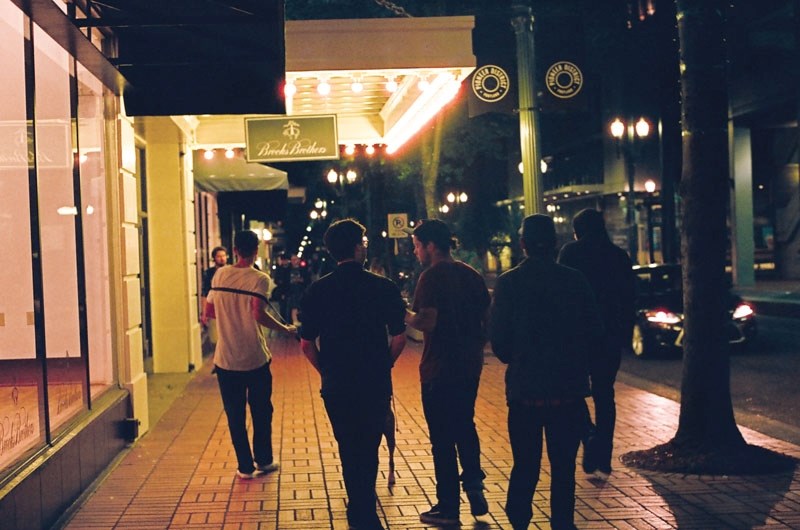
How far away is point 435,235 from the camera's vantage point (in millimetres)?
6480

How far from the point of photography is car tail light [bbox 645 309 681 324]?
15992 millimetres

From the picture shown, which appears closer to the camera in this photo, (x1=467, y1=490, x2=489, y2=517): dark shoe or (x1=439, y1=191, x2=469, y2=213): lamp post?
(x1=467, y1=490, x2=489, y2=517): dark shoe

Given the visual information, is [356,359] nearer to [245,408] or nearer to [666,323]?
[245,408]

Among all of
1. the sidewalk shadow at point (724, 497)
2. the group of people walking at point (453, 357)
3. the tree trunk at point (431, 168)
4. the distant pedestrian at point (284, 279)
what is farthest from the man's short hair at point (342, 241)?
the tree trunk at point (431, 168)

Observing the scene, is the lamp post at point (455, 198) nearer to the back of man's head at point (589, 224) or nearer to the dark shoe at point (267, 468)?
the dark shoe at point (267, 468)

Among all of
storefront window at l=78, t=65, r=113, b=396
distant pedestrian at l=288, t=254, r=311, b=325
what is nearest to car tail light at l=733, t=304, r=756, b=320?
storefront window at l=78, t=65, r=113, b=396

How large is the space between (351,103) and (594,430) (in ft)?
28.2

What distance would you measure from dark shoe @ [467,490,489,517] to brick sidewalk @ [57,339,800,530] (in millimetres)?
62

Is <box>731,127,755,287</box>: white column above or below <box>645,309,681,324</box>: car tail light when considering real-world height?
above

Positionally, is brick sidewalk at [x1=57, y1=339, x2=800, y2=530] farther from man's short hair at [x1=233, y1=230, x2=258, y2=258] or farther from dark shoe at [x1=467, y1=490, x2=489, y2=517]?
man's short hair at [x1=233, y1=230, x2=258, y2=258]

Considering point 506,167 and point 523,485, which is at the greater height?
point 506,167

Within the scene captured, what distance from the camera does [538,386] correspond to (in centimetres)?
534

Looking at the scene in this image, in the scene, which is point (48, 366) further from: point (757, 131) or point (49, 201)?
point (757, 131)

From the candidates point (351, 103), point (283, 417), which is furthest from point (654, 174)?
point (283, 417)
